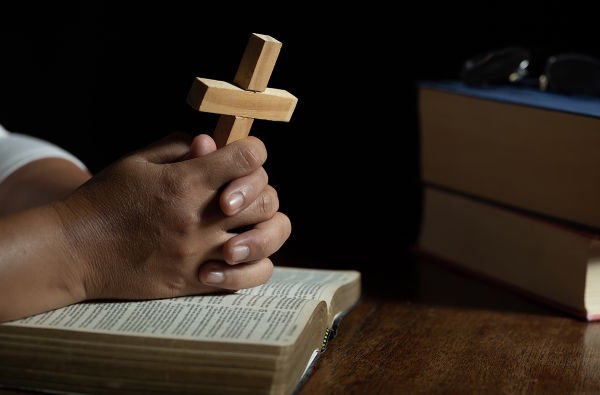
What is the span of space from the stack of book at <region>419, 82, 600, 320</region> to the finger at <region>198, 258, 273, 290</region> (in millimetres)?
391

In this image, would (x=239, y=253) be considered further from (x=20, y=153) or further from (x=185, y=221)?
(x=20, y=153)

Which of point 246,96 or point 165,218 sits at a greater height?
point 246,96

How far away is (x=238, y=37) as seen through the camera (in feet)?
4.95

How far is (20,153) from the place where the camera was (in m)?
1.11

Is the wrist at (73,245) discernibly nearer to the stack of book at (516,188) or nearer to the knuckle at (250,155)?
the knuckle at (250,155)

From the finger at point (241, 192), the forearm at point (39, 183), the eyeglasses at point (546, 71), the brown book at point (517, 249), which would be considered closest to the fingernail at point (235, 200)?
the finger at point (241, 192)

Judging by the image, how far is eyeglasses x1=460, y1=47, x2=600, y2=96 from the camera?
1.15 m

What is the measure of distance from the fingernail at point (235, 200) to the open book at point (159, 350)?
10 centimetres

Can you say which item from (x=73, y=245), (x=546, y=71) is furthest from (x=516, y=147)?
(x=73, y=245)

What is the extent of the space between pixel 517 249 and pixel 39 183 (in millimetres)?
627

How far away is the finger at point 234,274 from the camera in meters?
0.79

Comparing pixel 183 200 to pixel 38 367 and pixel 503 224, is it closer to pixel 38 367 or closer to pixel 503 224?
pixel 38 367

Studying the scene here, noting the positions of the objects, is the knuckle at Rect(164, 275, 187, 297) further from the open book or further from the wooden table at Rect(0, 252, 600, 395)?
the wooden table at Rect(0, 252, 600, 395)

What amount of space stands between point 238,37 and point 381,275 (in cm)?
61
